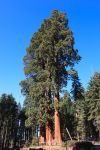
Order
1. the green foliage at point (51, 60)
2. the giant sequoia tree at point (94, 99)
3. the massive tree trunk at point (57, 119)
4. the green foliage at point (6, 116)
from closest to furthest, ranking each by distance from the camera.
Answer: the massive tree trunk at point (57, 119) < the green foliage at point (51, 60) < the giant sequoia tree at point (94, 99) < the green foliage at point (6, 116)

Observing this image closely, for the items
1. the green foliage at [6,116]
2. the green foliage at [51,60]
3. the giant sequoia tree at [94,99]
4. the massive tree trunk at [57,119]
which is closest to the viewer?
the massive tree trunk at [57,119]

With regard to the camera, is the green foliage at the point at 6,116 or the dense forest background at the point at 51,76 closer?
the dense forest background at the point at 51,76

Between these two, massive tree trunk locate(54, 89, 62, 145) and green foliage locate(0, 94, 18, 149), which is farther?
green foliage locate(0, 94, 18, 149)

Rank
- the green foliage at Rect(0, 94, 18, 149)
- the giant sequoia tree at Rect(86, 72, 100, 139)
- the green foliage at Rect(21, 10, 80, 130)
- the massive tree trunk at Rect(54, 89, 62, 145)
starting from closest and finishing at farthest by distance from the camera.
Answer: the massive tree trunk at Rect(54, 89, 62, 145) → the green foliage at Rect(21, 10, 80, 130) → the giant sequoia tree at Rect(86, 72, 100, 139) → the green foliage at Rect(0, 94, 18, 149)

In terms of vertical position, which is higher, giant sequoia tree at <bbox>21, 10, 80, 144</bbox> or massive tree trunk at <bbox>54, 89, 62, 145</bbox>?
giant sequoia tree at <bbox>21, 10, 80, 144</bbox>

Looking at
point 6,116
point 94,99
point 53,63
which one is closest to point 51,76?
point 53,63

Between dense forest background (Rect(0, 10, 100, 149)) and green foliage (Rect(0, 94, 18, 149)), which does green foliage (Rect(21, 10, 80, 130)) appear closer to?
dense forest background (Rect(0, 10, 100, 149))

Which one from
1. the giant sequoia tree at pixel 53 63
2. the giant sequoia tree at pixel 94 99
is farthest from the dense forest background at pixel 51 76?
the giant sequoia tree at pixel 94 99

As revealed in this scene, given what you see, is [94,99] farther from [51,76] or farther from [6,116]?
[51,76]

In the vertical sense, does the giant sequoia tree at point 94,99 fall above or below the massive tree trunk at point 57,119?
above

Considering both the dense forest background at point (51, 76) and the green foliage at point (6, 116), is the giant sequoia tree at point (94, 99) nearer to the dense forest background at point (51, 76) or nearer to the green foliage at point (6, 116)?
the green foliage at point (6, 116)

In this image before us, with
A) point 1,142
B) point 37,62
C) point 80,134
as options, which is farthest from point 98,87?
point 37,62

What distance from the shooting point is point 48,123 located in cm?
4212

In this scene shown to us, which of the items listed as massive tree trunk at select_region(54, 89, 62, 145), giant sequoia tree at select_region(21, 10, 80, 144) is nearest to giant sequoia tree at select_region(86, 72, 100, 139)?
giant sequoia tree at select_region(21, 10, 80, 144)
